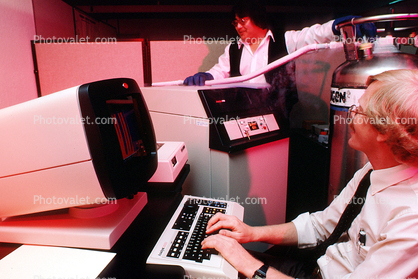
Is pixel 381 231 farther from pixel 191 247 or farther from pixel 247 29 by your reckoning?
pixel 247 29

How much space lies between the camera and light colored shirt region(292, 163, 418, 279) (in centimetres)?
56

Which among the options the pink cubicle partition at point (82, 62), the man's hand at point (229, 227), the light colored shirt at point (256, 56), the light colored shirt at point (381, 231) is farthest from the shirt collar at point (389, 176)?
the pink cubicle partition at point (82, 62)

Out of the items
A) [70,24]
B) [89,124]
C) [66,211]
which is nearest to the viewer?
[89,124]

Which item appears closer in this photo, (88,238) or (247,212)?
(88,238)

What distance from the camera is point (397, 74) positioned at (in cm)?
66

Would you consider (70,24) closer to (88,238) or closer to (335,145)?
(88,238)

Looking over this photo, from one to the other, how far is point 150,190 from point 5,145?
20.9 inches

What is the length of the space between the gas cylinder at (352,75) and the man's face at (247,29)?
0.71m

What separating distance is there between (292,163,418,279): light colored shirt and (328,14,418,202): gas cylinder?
54cm

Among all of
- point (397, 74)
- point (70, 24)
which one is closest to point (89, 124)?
point (397, 74)

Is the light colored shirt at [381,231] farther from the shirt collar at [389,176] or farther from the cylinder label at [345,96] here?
the cylinder label at [345,96]

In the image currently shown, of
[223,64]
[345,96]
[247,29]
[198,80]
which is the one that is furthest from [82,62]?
[345,96]

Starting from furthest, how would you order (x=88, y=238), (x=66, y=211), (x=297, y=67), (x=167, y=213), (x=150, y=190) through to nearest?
(x=297, y=67) → (x=150, y=190) → (x=167, y=213) → (x=66, y=211) → (x=88, y=238)

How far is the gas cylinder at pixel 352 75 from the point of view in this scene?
117cm
